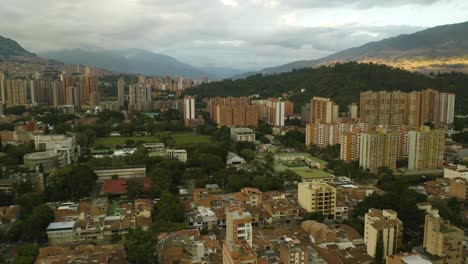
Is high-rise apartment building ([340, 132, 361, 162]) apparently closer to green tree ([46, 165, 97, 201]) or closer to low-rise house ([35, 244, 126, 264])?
green tree ([46, 165, 97, 201])

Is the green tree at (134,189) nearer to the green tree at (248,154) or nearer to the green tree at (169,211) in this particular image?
the green tree at (169,211)

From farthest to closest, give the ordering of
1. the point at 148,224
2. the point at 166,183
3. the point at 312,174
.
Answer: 1. the point at 312,174
2. the point at 166,183
3. the point at 148,224

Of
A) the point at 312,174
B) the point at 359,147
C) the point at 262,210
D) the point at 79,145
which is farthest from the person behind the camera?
the point at 79,145

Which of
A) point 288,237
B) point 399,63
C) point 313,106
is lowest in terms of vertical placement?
point 288,237

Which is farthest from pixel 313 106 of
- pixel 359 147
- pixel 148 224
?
pixel 148 224

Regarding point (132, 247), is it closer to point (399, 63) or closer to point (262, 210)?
point (262, 210)

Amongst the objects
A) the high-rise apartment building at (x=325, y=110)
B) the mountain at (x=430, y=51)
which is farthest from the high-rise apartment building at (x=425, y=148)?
the mountain at (x=430, y=51)

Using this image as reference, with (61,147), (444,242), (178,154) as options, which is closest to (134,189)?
(178,154)

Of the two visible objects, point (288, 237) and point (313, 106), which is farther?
point (313, 106)
